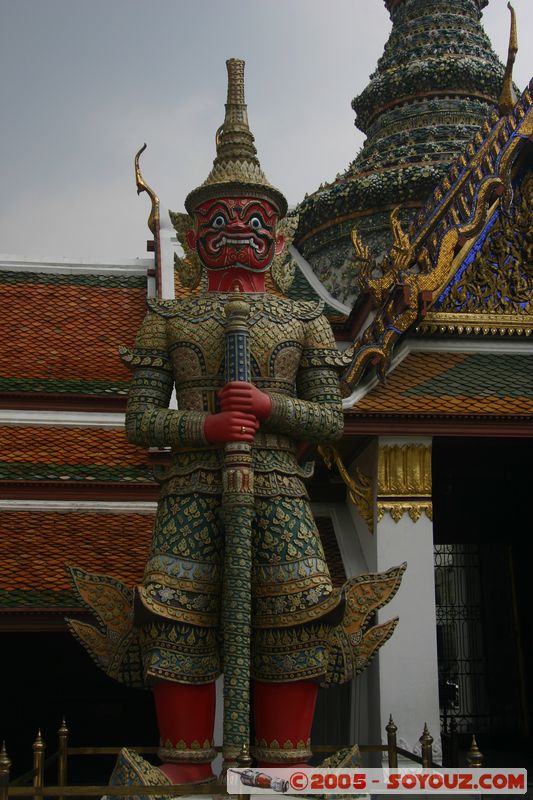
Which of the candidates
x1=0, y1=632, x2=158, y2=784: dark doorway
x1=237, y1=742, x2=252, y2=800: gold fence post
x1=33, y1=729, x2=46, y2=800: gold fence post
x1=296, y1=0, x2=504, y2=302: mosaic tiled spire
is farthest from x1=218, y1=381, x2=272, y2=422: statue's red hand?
x1=296, y1=0, x2=504, y2=302: mosaic tiled spire

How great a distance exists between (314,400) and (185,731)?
5.89ft

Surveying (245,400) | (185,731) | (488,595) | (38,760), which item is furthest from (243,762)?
(488,595)

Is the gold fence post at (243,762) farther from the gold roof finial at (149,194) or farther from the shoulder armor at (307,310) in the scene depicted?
the gold roof finial at (149,194)

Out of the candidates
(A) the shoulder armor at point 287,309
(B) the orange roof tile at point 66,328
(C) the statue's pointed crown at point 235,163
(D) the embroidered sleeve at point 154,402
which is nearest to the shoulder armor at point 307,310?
(A) the shoulder armor at point 287,309

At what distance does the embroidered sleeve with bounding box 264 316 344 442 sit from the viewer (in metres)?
4.96

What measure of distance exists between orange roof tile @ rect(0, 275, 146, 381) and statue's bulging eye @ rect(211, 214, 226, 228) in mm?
4082

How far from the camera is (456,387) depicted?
7.12 m

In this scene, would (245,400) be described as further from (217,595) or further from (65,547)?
(65,547)

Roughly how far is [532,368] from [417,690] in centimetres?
256

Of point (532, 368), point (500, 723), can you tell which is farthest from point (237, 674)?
point (500, 723)

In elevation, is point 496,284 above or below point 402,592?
above

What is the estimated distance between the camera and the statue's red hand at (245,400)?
480 centimetres

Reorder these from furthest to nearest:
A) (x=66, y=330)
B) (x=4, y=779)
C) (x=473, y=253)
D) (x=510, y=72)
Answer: (x=66, y=330) → (x=510, y=72) → (x=473, y=253) → (x=4, y=779)

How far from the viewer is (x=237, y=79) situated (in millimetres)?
5602
